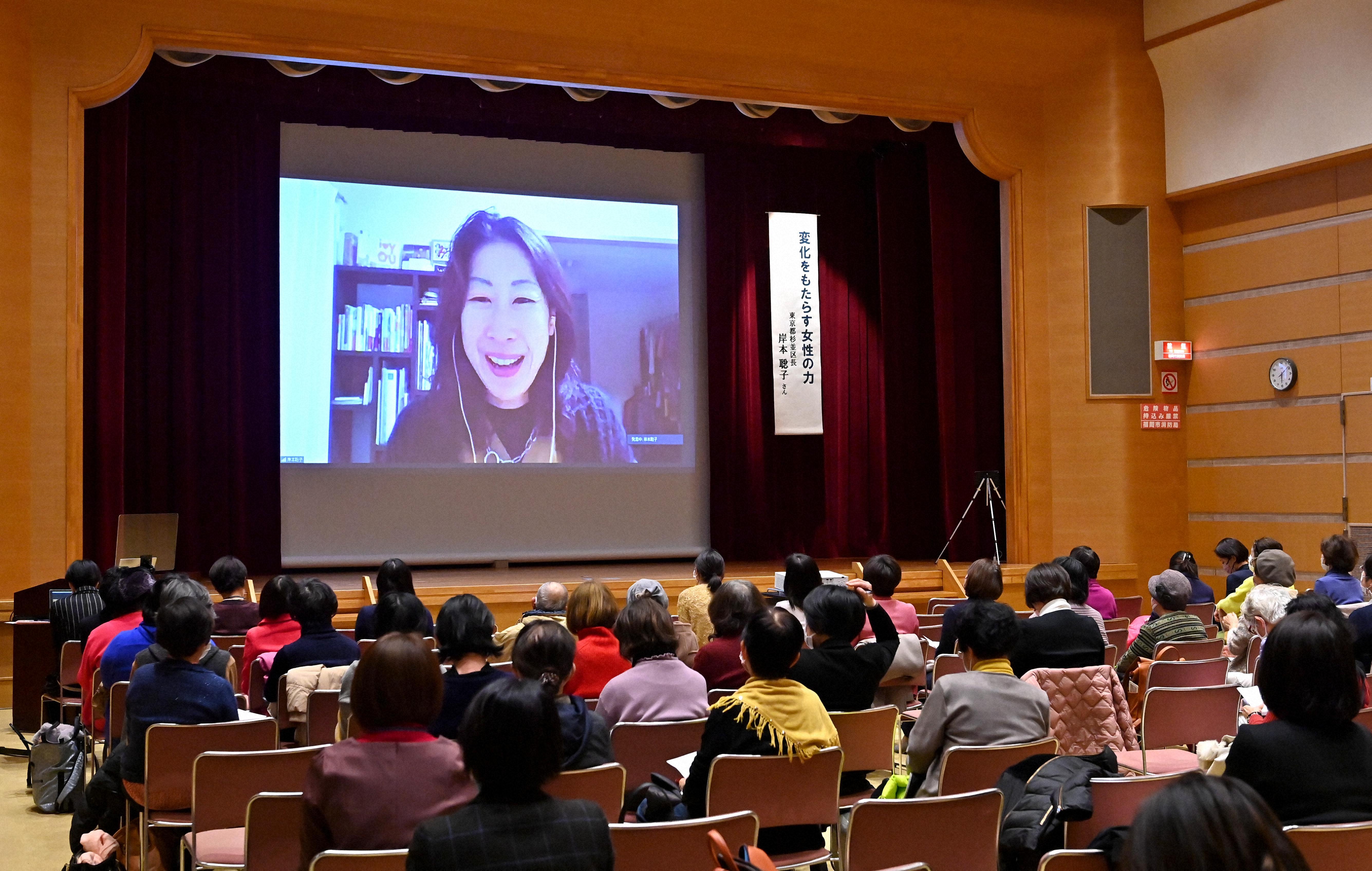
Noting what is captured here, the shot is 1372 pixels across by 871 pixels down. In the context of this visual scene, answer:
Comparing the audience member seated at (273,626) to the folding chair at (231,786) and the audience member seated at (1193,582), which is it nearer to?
the folding chair at (231,786)

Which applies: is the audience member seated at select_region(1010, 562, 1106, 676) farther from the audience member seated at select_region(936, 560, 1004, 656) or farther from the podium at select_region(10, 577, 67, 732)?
the podium at select_region(10, 577, 67, 732)

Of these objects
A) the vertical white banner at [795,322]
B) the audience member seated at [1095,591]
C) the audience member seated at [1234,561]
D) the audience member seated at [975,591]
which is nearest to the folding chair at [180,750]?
the audience member seated at [975,591]

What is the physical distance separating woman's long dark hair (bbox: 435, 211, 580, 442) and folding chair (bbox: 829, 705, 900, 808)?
23.9 ft

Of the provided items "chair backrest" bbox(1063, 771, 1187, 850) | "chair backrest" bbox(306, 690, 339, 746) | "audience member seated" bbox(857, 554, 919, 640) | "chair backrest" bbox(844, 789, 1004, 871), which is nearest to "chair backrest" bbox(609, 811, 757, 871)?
Result: "chair backrest" bbox(844, 789, 1004, 871)

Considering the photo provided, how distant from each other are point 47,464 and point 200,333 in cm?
224

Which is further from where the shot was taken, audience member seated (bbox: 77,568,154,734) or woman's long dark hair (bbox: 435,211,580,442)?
woman's long dark hair (bbox: 435,211,580,442)

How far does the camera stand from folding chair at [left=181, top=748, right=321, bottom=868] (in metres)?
3.01

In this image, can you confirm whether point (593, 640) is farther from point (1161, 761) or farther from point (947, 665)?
point (1161, 761)

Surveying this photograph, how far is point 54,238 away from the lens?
806cm

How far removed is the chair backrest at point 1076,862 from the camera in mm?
2045

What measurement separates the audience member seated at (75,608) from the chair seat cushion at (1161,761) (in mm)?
4755

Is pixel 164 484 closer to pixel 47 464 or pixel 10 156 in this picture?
pixel 47 464

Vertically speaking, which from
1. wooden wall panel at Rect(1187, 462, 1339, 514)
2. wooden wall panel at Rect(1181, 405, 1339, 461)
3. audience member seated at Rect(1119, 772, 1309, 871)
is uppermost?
wooden wall panel at Rect(1181, 405, 1339, 461)

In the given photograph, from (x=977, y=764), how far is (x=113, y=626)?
11.4ft
